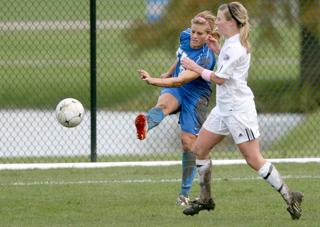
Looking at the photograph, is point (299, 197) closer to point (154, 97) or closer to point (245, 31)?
point (245, 31)

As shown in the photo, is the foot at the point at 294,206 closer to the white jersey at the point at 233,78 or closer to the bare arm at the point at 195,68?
the white jersey at the point at 233,78

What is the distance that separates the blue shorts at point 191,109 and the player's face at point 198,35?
0.49 metres

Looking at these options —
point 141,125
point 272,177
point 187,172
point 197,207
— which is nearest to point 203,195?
point 197,207

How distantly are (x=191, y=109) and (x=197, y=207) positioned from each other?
116 centimetres

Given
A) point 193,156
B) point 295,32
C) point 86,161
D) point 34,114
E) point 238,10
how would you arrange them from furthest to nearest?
point 295,32, point 34,114, point 86,161, point 193,156, point 238,10

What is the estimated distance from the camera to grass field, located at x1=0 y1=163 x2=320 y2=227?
9.13 meters

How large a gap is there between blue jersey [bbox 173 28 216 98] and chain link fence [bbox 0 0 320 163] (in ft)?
14.5

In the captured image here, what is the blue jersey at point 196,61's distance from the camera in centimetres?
993

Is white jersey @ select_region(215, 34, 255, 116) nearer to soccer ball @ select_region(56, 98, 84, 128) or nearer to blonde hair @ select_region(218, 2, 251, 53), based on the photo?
blonde hair @ select_region(218, 2, 251, 53)

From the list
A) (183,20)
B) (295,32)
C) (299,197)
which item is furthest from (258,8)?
(299,197)

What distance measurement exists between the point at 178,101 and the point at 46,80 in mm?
8848

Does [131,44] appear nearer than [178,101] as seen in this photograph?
No

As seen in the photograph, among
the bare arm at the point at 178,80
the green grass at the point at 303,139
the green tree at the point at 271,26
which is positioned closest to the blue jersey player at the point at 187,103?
the bare arm at the point at 178,80

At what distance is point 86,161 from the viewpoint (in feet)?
46.0
